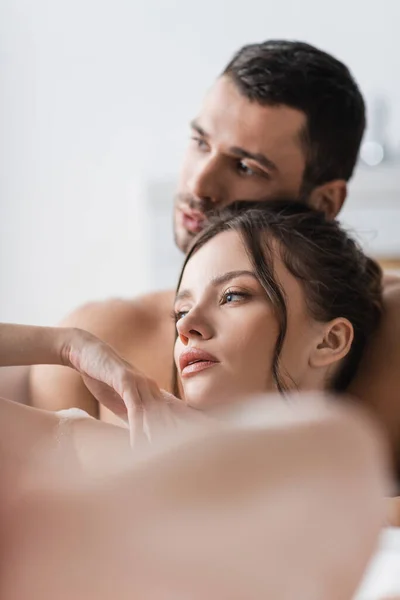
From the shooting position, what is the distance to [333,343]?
5.24ft

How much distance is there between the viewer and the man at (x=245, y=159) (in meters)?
1.87

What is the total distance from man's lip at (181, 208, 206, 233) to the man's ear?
27 centimetres

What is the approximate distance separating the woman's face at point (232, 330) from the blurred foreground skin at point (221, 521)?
59cm

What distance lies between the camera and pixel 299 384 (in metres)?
1.55

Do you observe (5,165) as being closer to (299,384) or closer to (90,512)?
(299,384)

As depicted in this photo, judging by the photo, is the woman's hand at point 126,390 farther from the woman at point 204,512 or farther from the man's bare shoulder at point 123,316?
the man's bare shoulder at point 123,316

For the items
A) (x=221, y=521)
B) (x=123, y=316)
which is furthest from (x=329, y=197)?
(x=221, y=521)

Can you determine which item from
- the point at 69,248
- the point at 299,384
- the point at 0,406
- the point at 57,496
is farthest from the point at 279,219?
the point at 69,248

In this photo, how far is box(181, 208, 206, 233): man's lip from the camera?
1912 millimetres

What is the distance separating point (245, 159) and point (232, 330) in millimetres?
567

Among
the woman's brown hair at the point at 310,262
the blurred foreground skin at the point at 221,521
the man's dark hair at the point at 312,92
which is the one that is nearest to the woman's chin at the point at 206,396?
the woman's brown hair at the point at 310,262

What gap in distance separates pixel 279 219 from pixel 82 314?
1.72ft

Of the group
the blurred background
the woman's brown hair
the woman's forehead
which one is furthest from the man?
the blurred background

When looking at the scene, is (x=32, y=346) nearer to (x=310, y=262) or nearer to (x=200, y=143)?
(x=310, y=262)
